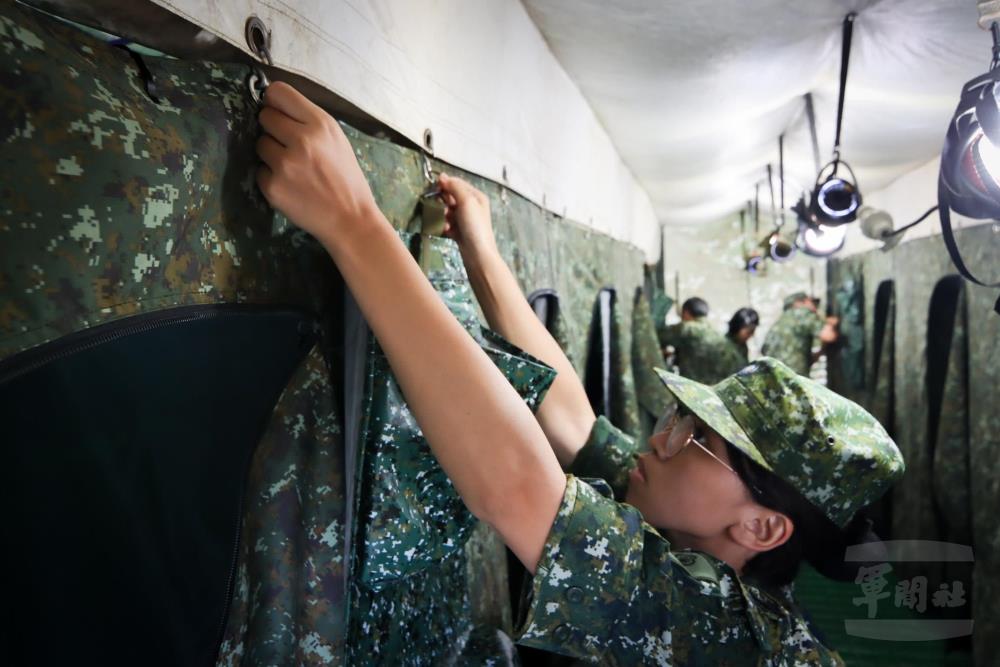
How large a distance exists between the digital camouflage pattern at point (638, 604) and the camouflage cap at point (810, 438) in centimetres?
21

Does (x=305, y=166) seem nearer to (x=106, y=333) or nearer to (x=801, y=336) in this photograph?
(x=106, y=333)

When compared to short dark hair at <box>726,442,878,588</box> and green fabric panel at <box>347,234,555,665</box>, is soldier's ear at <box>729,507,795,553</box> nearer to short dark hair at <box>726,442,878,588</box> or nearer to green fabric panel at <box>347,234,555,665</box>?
short dark hair at <box>726,442,878,588</box>

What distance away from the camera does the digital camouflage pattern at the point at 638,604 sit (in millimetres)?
965

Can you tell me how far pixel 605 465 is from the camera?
1522 mm

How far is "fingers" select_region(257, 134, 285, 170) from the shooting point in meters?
0.80

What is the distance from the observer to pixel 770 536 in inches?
48.6

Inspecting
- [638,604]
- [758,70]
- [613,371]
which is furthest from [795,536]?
[613,371]

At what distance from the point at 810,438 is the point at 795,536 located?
0.66 feet

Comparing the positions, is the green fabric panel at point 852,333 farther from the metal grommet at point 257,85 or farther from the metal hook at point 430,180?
the metal grommet at point 257,85

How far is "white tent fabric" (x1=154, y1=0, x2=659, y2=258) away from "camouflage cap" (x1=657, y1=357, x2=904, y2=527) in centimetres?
73

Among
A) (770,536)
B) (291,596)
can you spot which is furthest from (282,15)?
(770,536)

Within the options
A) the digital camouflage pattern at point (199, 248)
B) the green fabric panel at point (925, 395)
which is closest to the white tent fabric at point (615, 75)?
the digital camouflage pattern at point (199, 248)

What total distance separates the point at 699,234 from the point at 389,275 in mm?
7966

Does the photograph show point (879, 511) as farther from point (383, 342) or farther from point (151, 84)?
point (151, 84)
